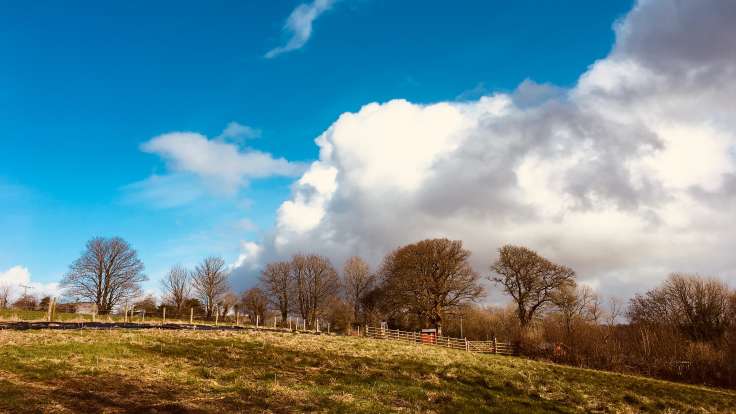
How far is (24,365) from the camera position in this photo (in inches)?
655

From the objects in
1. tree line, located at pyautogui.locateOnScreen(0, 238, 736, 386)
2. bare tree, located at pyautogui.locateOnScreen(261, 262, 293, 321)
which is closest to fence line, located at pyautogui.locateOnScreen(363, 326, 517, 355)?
tree line, located at pyautogui.locateOnScreen(0, 238, 736, 386)

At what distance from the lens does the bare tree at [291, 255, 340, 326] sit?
257 ft

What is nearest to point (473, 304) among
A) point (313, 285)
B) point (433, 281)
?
point (433, 281)

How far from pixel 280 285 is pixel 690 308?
6136 centimetres

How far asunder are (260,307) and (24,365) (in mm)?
69786

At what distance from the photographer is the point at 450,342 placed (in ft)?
180

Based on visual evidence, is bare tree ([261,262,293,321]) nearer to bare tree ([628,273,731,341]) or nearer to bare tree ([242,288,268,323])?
bare tree ([242,288,268,323])

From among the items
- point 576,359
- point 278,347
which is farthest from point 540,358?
point 278,347

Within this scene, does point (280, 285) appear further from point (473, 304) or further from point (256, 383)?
point (256, 383)

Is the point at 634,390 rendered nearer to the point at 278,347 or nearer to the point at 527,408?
the point at 527,408

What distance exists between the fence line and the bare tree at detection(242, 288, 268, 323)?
98.3 feet

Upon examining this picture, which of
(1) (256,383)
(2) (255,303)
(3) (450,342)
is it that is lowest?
(3) (450,342)

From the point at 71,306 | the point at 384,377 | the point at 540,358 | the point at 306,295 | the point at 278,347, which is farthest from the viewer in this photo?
the point at 306,295

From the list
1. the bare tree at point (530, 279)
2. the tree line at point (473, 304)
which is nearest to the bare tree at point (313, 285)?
the tree line at point (473, 304)
